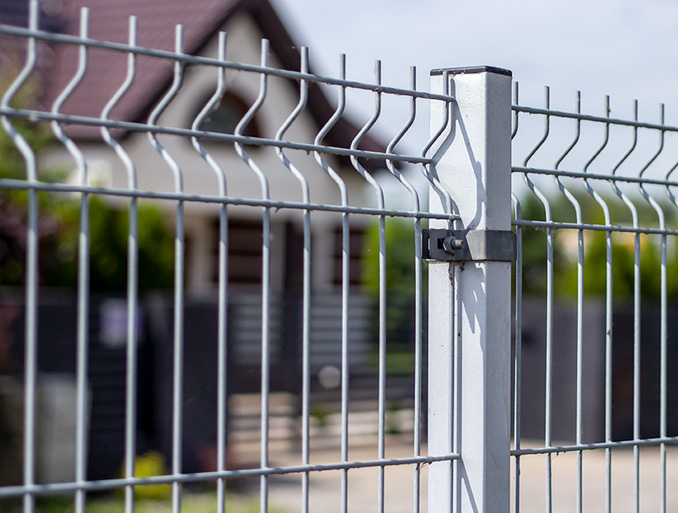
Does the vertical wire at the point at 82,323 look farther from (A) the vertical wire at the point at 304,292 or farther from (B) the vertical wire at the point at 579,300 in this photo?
(B) the vertical wire at the point at 579,300

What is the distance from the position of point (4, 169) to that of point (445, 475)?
6262 millimetres

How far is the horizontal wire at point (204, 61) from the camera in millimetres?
1813

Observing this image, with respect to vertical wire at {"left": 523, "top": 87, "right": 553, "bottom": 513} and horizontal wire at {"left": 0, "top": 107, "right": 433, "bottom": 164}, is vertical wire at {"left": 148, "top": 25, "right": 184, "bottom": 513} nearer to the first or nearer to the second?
horizontal wire at {"left": 0, "top": 107, "right": 433, "bottom": 164}

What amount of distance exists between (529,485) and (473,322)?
661 cm

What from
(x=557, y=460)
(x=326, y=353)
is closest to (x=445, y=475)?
(x=557, y=460)

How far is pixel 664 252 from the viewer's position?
118 inches

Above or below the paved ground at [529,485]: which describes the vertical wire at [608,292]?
above

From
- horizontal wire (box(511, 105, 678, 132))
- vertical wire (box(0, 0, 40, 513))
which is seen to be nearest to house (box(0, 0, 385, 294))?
horizontal wire (box(511, 105, 678, 132))

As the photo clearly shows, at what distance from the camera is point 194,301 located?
28.9 ft

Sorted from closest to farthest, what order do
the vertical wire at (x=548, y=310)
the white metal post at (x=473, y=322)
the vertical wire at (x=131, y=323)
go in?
the vertical wire at (x=131, y=323)
the white metal post at (x=473, y=322)
the vertical wire at (x=548, y=310)

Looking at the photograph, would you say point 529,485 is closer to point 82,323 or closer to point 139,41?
point 82,323

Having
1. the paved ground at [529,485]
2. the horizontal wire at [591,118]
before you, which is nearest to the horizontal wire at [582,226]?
the horizontal wire at [591,118]

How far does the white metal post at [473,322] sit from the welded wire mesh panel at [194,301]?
0.22ft

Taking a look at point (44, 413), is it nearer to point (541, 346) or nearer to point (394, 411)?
point (394, 411)
